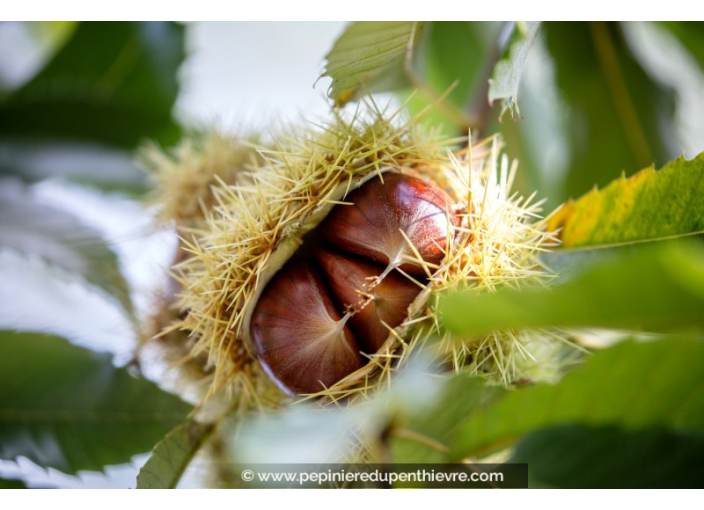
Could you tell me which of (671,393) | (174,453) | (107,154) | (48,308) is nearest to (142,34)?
(107,154)

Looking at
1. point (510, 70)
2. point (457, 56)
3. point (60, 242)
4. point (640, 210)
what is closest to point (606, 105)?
point (457, 56)

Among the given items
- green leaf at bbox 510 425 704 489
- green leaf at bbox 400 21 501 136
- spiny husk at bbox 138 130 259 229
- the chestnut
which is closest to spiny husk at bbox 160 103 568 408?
the chestnut

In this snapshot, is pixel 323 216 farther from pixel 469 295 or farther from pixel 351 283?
pixel 469 295

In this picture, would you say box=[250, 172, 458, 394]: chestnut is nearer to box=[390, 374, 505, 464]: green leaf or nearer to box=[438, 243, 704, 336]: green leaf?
box=[390, 374, 505, 464]: green leaf

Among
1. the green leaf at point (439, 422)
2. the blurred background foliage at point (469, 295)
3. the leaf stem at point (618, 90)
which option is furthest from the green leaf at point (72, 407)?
the leaf stem at point (618, 90)

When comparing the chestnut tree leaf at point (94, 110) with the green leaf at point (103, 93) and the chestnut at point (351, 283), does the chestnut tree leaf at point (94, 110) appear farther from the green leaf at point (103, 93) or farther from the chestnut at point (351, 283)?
the chestnut at point (351, 283)

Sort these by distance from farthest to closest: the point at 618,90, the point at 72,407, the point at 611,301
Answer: the point at 618,90 → the point at 72,407 → the point at 611,301
